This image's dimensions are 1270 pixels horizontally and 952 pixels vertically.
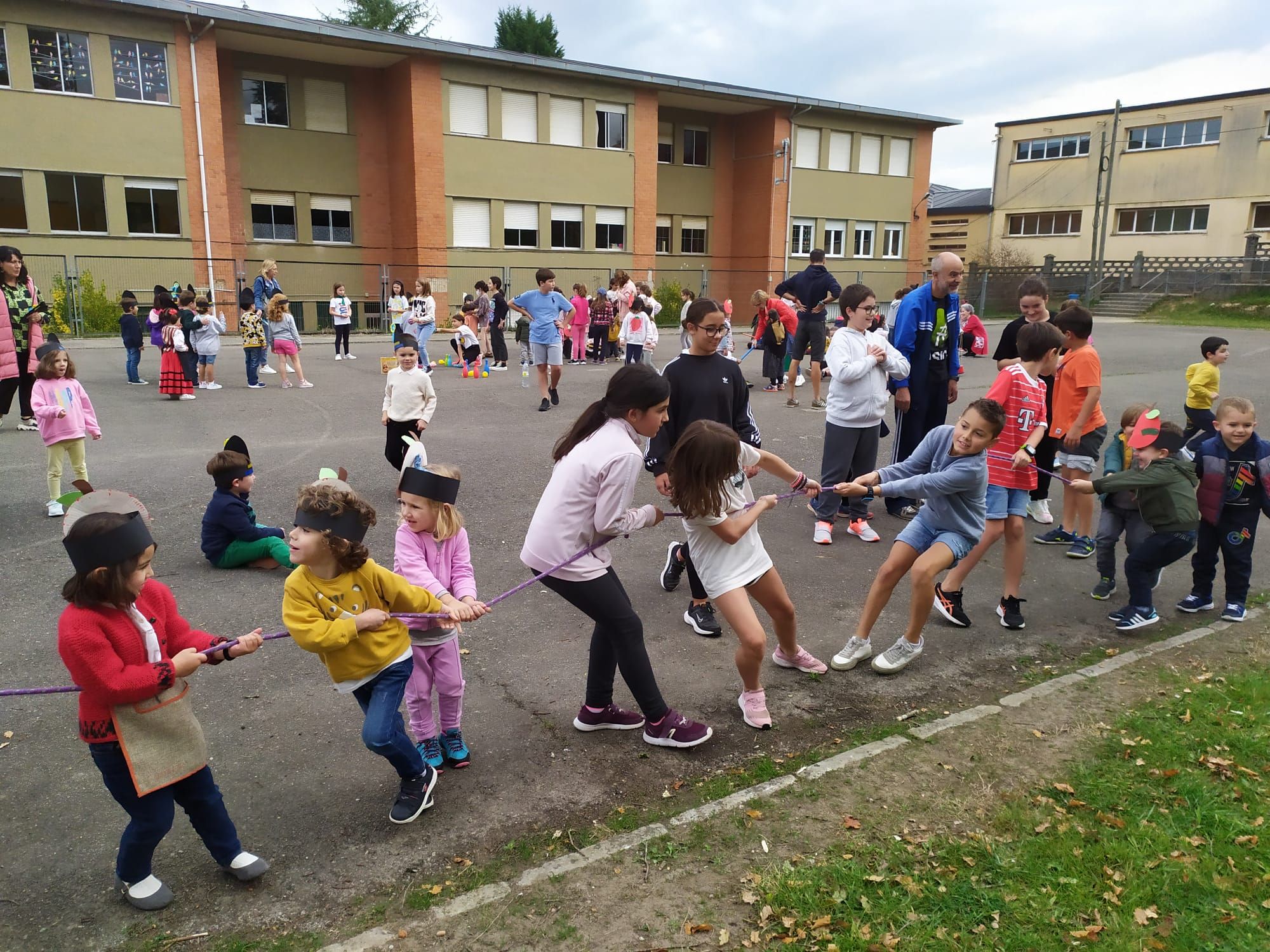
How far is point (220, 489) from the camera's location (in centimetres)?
697

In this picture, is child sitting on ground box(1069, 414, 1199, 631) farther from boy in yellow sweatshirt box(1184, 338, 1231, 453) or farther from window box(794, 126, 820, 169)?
window box(794, 126, 820, 169)

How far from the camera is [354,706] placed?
4.86m

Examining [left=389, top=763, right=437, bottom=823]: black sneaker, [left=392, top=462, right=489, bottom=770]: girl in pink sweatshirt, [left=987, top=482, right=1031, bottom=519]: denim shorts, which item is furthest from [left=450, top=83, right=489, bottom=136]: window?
[left=389, top=763, right=437, bottom=823]: black sneaker

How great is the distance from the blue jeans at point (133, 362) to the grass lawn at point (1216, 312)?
33.2 m

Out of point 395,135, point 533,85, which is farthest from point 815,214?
point 395,135

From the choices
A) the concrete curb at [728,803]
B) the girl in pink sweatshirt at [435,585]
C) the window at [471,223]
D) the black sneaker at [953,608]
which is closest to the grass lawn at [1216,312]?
the window at [471,223]

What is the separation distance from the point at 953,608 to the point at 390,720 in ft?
13.4

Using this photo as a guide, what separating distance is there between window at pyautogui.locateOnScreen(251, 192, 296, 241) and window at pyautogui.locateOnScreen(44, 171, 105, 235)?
15.8ft

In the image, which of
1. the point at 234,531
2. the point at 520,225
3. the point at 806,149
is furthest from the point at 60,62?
the point at 806,149

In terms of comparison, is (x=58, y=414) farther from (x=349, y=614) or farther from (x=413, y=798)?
(x=413, y=798)

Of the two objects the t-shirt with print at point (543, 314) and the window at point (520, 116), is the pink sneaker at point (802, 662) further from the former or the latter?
the window at point (520, 116)

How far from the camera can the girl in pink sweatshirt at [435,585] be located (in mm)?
3955

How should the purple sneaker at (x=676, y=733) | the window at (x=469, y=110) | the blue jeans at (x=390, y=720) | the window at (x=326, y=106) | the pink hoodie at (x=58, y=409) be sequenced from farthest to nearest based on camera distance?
the window at (x=469, y=110) < the window at (x=326, y=106) < the pink hoodie at (x=58, y=409) < the purple sneaker at (x=676, y=733) < the blue jeans at (x=390, y=720)

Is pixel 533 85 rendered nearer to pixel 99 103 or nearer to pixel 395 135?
pixel 395 135
